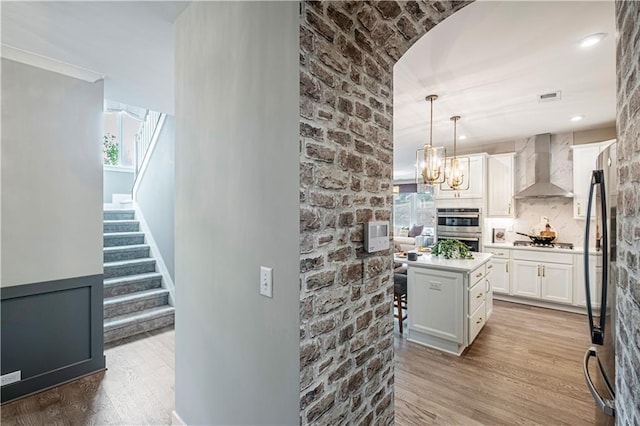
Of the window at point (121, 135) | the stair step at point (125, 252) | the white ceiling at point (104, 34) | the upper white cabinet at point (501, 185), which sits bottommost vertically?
the stair step at point (125, 252)

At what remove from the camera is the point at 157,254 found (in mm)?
4340

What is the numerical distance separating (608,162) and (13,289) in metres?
3.96

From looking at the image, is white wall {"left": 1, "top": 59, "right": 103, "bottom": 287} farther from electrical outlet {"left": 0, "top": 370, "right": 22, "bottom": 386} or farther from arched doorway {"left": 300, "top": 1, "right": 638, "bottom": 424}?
arched doorway {"left": 300, "top": 1, "right": 638, "bottom": 424}

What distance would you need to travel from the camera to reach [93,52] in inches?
88.3

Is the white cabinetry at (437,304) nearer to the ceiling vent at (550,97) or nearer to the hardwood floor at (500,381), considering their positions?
the hardwood floor at (500,381)

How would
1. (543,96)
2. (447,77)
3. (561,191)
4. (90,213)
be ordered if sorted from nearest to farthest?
(90,213), (447,77), (543,96), (561,191)

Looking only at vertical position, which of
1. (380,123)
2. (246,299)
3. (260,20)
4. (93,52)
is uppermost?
(93,52)

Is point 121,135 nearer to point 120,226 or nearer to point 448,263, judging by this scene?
point 120,226

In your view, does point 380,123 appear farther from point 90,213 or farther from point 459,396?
A: point 90,213

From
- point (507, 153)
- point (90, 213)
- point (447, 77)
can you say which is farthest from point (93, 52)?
point (507, 153)

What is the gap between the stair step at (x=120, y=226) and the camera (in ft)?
14.9

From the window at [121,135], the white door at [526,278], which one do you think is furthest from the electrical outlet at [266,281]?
the window at [121,135]

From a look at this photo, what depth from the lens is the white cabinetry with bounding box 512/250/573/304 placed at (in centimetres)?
415

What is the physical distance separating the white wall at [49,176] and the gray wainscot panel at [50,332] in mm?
121
